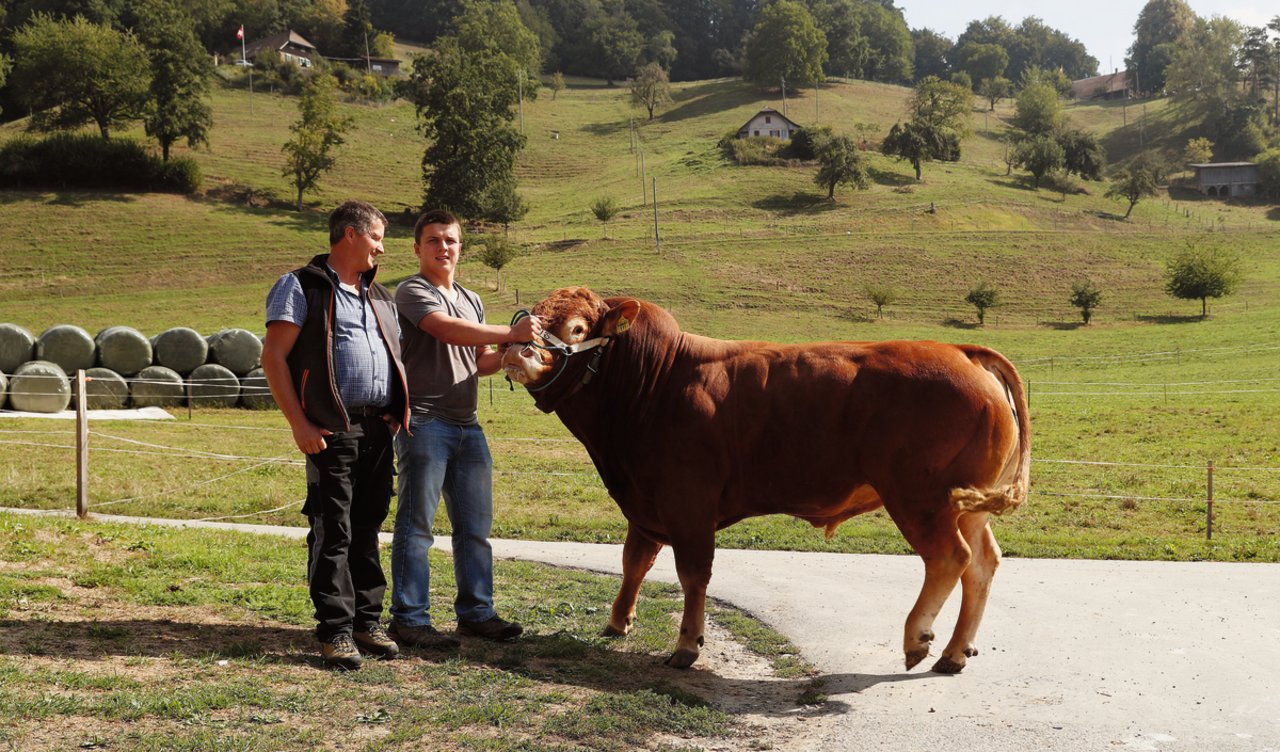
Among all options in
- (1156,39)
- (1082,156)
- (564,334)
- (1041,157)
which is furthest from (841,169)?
(1156,39)

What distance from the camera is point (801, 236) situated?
73938 mm

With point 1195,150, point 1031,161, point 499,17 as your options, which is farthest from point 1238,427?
point 499,17

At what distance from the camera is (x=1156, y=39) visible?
18462cm

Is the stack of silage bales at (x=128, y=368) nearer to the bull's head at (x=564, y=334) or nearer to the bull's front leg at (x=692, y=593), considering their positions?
the bull's head at (x=564, y=334)

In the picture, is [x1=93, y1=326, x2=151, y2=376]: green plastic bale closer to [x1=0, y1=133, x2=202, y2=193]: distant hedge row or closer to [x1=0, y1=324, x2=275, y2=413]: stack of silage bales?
[x1=0, y1=324, x2=275, y2=413]: stack of silage bales

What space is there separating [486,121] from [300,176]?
45.6 feet

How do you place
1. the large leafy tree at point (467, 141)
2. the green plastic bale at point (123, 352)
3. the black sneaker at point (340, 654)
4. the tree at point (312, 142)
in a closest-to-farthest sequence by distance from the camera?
the black sneaker at point (340, 654)
the green plastic bale at point (123, 352)
the tree at point (312, 142)
the large leafy tree at point (467, 141)

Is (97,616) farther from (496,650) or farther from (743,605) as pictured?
(743,605)

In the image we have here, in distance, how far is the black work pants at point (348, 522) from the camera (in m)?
6.00

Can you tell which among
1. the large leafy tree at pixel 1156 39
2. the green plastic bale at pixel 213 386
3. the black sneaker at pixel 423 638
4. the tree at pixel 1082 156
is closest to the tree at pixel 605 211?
the green plastic bale at pixel 213 386

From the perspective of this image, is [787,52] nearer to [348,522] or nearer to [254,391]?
[254,391]

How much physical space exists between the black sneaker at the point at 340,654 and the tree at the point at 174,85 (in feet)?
265

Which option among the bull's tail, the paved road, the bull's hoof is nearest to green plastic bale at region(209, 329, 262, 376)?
the paved road

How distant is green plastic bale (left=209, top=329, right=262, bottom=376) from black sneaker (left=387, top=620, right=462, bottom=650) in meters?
22.4
